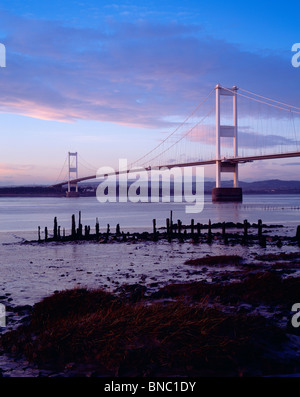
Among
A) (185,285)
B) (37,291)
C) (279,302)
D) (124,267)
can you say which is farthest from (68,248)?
(279,302)

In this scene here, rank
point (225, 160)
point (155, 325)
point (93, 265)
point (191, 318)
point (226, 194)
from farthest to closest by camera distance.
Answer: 1. point (226, 194)
2. point (225, 160)
3. point (93, 265)
4. point (191, 318)
5. point (155, 325)

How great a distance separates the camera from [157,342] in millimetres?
5902

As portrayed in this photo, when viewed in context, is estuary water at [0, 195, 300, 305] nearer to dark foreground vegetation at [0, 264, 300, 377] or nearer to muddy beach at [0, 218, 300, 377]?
muddy beach at [0, 218, 300, 377]

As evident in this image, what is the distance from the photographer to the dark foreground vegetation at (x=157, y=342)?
5.45 meters

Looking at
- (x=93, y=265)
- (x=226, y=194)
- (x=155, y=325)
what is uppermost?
(x=226, y=194)

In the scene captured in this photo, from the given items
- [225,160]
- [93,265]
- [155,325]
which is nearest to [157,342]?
[155,325]

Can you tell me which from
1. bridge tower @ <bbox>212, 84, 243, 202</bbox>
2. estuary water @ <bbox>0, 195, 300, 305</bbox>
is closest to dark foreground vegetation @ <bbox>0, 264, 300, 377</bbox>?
estuary water @ <bbox>0, 195, 300, 305</bbox>

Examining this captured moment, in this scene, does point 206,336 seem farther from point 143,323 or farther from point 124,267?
point 124,267

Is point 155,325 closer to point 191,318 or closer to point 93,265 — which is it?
point 191,318

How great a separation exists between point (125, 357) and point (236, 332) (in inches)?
68.1

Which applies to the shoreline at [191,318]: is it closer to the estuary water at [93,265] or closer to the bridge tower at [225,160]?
the estuary water at [93,265]

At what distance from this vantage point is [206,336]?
5.93 m

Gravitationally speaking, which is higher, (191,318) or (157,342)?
(191,318)

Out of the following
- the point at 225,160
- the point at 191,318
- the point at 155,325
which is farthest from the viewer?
the point at 225,160
